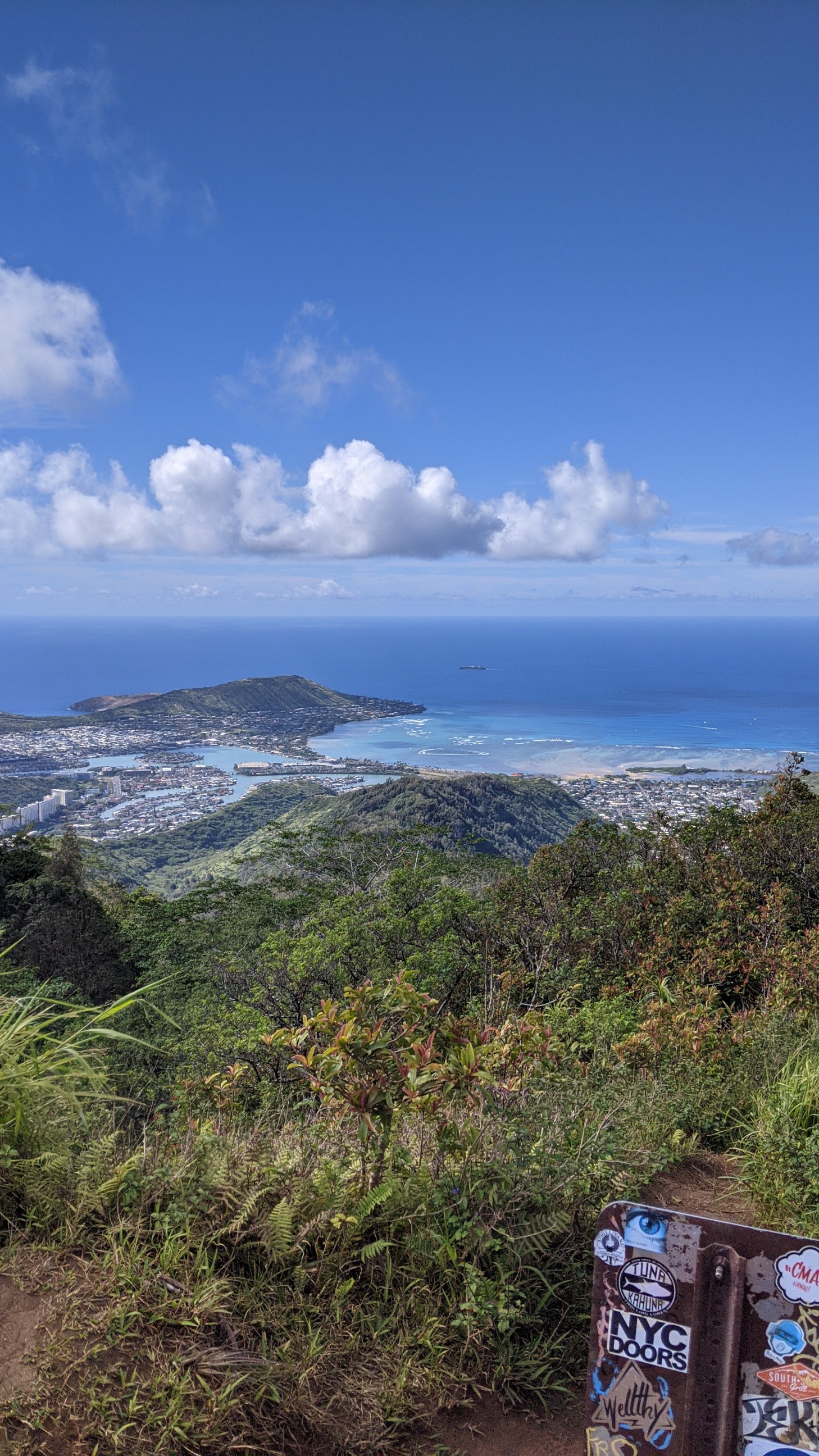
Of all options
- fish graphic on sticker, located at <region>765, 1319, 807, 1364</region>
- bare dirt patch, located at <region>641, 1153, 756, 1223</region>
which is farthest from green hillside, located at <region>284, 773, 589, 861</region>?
fish graphic on sticker, located at <region>765, 1319, 807, 1364</region>

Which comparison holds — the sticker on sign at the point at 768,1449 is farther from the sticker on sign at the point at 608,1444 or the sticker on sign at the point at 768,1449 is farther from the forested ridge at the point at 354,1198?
the forested ridge at the point at 354,1198

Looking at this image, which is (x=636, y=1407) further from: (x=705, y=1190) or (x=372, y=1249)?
(x=705, y=1190)

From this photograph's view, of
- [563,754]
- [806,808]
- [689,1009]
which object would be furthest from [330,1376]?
[563,754]

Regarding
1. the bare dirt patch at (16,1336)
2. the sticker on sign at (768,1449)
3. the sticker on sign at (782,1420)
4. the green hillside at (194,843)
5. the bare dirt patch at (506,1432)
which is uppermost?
the sticker on sign at (782,1420)

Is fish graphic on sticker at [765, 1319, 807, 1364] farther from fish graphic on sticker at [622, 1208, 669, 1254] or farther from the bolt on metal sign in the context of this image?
fish graphic on sticker at [622, 1208, 669, 1254]

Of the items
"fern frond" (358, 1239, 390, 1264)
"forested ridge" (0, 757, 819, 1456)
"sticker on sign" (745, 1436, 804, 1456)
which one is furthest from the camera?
"fern frond" (358, 1239, 390, 1264)

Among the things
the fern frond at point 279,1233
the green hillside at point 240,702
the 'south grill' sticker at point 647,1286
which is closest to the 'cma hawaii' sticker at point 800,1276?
the 'south grill' sticker at point 647,1286

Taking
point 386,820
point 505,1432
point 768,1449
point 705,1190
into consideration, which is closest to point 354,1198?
point 505,1432

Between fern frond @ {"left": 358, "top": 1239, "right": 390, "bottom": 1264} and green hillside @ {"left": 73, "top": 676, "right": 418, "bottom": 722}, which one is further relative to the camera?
green hillside @ {"left": 73, "top": 676, "right": 418, "bottom": 722}
